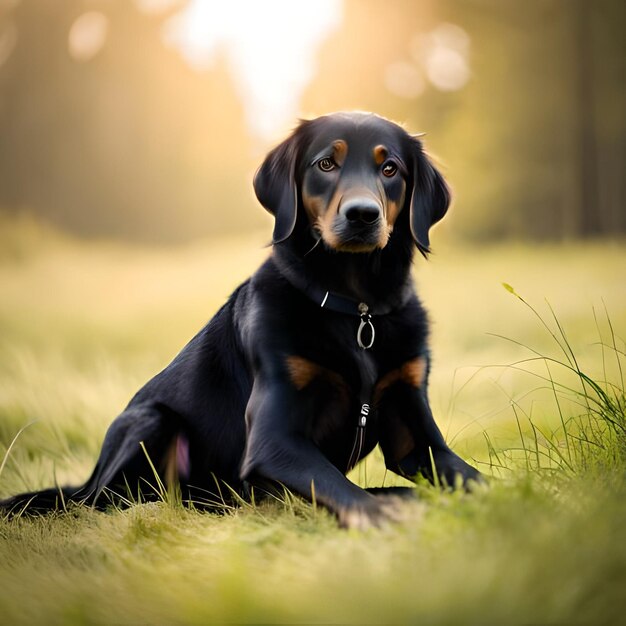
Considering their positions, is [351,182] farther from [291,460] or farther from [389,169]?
[291,460]

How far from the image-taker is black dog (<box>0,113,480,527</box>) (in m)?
3.14

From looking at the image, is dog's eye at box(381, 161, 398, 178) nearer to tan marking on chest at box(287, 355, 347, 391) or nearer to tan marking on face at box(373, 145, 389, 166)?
tan marking on face at box(373, 145, 389, 166)

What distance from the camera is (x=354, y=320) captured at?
329cm

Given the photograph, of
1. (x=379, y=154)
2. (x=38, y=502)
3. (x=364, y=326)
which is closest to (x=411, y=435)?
(x=364, y=326)

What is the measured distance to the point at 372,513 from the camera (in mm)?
2586

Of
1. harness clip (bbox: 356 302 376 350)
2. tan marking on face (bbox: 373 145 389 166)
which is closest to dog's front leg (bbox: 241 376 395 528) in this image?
harness clip (bbox: 356 302 376 350)

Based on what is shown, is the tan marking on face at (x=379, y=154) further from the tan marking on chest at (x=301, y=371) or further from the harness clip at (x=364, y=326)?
the tan marking on chest at (x=301, y=371)

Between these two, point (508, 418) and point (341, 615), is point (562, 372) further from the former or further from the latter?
point (341, 615)

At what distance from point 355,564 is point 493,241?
13.4m

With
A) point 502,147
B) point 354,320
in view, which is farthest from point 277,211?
point 502,147

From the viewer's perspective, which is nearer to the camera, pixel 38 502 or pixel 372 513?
pixel 372 513

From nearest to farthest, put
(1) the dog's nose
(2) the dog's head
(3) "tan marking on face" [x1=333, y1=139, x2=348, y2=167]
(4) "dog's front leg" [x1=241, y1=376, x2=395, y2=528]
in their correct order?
(4) "dog's front leg" [x1=241, y1=376, x2=395, y2=528]
(1) the dog's nose
(2) the dog's head
(3) "tan marking on face" [x1=333, y1=139, x2=348, y2=167]

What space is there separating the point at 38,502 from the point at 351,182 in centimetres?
191

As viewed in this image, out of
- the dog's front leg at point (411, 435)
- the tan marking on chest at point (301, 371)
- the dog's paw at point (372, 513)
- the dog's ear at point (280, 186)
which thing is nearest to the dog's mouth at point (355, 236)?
the dog's ear at point (280, 186)
